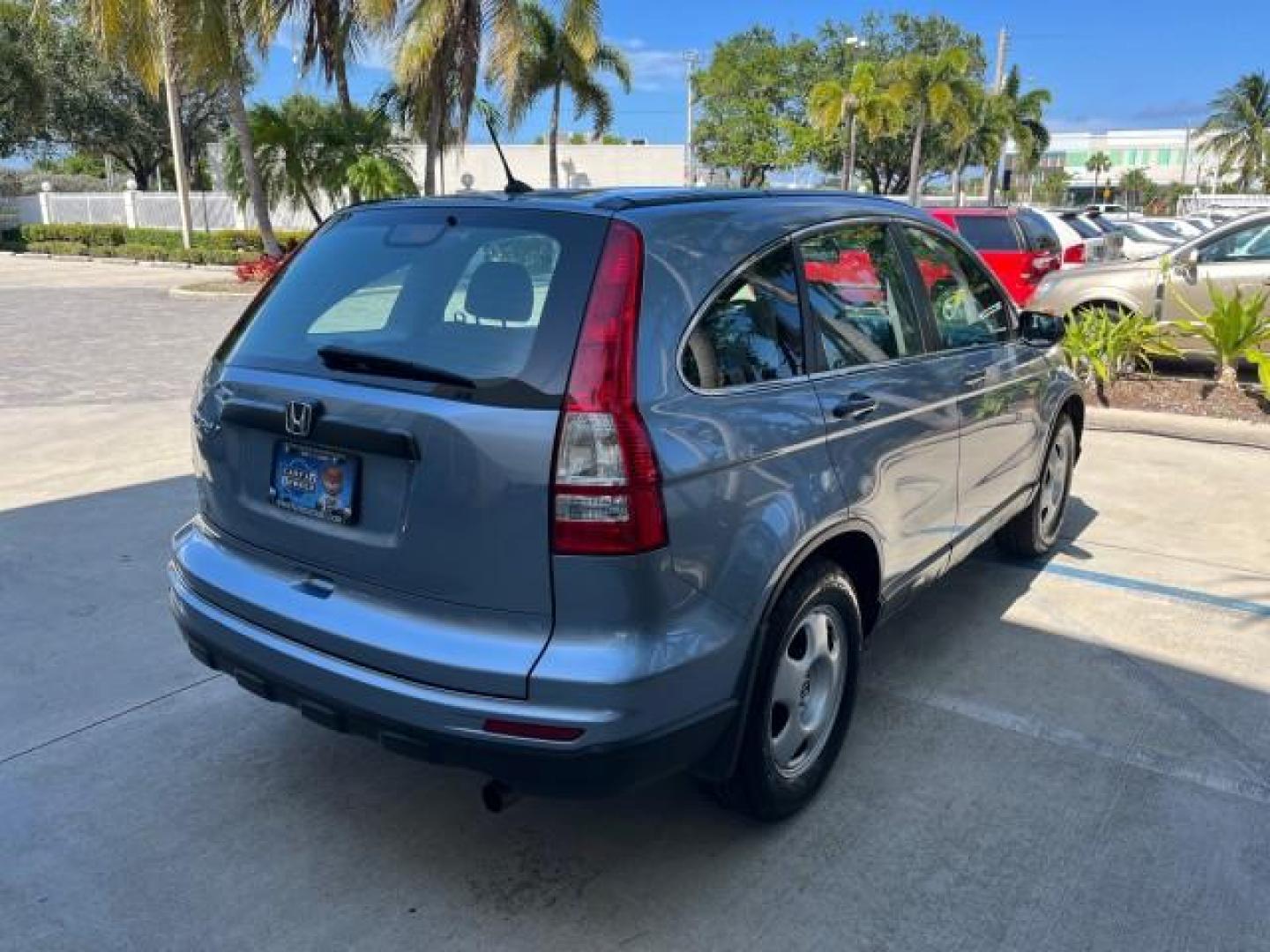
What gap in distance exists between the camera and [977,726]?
3.59 meters

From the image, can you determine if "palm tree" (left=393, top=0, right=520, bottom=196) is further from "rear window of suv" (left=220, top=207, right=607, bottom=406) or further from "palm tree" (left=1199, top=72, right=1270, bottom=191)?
"palm tree" (left=1199, top=72, right=1270, bottom=191)

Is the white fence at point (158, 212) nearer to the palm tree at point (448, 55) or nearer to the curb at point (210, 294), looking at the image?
the palm tree at point (448, 55)

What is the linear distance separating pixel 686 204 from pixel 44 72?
47330mm

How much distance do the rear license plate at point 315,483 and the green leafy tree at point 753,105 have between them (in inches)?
1915

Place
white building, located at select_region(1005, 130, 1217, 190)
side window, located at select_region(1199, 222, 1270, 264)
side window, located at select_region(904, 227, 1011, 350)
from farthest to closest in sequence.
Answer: white building, located at select_region(1005, 130, 1217, 190) → side window, located at select_region(1199, 222, 1270, 264) → side window, located at select_region(904, 227, 1011, 350)

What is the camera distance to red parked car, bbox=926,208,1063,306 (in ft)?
43.9

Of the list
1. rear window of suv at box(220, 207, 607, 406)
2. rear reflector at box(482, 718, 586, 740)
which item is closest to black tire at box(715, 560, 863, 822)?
rear reflector at box(482, 718, 586, 740)

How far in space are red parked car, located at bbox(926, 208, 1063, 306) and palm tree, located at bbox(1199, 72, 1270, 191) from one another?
75509mm

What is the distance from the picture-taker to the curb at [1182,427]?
7621 millimetres

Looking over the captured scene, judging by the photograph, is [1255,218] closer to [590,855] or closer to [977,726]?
[977,726]

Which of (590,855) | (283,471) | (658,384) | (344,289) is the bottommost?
(590,855)

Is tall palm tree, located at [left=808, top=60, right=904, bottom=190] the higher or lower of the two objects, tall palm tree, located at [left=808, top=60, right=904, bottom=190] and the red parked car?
the higher

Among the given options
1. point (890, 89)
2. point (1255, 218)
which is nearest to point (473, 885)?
point (1255, 218)

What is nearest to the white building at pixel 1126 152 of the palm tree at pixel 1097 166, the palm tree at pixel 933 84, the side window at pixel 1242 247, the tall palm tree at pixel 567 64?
the palm tree at pixel 1097 166
